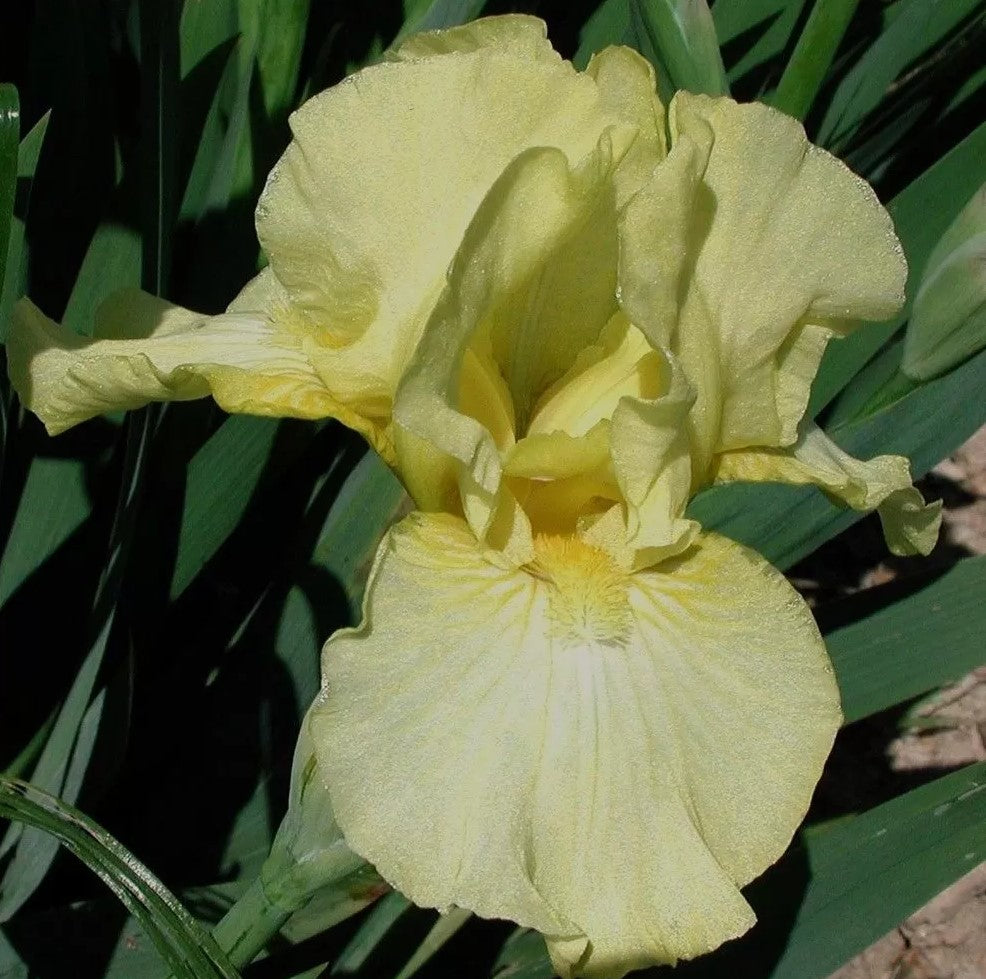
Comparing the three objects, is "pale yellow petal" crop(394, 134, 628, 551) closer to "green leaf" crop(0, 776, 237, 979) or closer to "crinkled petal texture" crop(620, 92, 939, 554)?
"crinkled petal texture" crop(620, 92, 939, 554)

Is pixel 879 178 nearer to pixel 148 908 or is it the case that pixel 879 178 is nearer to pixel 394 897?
pixel 394 897

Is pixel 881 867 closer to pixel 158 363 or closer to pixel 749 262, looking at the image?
pixel 749 262

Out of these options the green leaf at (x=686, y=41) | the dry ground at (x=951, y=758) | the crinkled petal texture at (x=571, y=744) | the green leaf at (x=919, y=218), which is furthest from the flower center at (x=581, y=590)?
the dry ground at (x=951, y=758)

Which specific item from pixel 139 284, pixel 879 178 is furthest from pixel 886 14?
pixel 139 284

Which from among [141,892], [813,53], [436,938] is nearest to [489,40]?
[813,53]

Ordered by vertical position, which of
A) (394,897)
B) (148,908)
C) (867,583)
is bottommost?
(867,583)

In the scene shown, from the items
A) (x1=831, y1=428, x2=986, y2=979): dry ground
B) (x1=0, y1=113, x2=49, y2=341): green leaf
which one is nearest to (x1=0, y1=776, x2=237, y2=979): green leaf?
(x1=0, y1=113, x2=49, y2=341): green leaf
